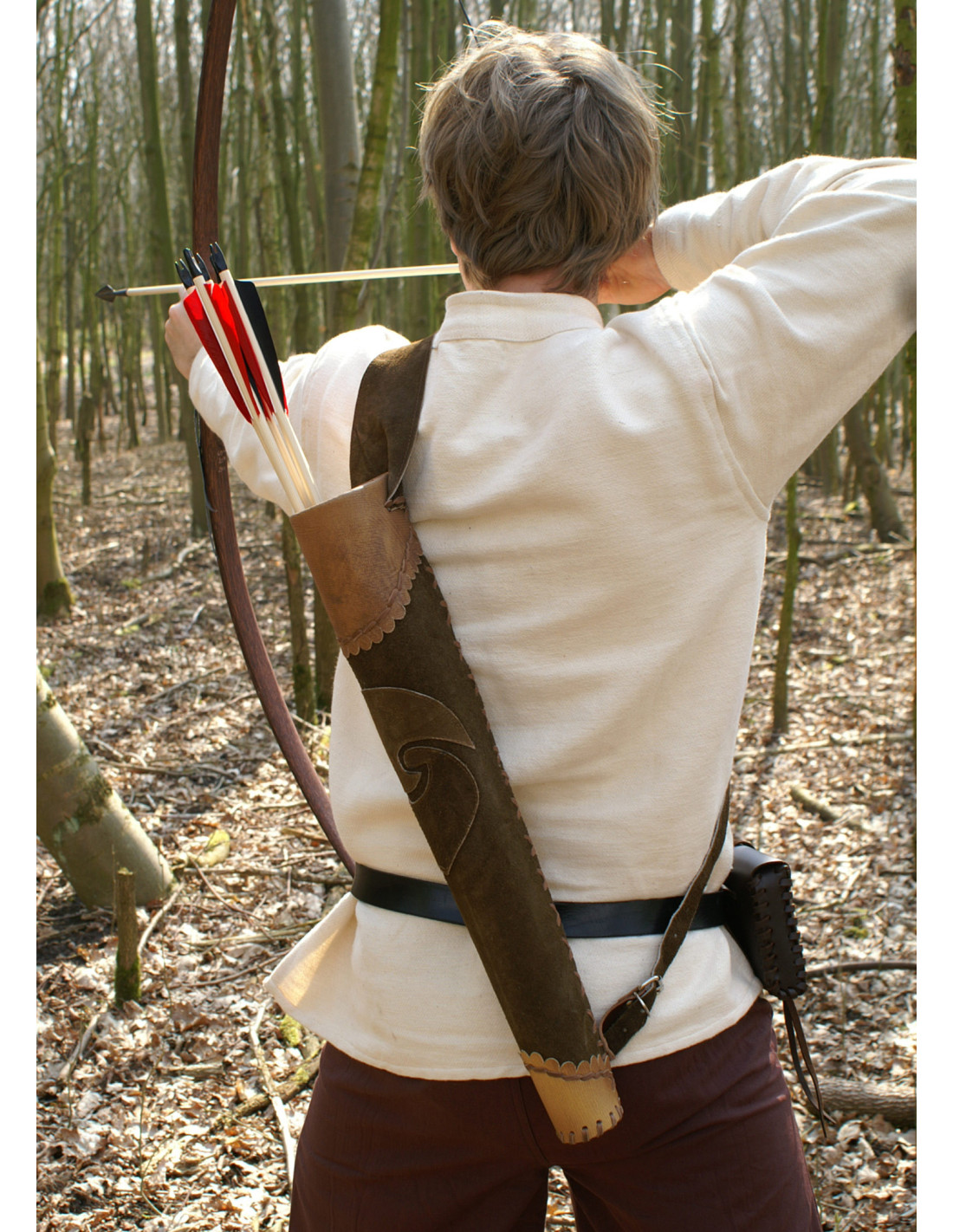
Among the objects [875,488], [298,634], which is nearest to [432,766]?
[298,634]

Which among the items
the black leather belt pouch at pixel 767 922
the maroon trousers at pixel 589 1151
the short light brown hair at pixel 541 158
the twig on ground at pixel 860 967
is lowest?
the twig on ground at pixel 860 967

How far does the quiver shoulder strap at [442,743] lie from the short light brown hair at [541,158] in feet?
0.46

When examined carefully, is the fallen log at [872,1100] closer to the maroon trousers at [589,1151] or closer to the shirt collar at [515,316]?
the maroon trousers at [589,1151]

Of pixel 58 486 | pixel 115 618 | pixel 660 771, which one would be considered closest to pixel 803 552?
pixel 115 618

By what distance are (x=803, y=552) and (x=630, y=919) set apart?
6966 millimetres

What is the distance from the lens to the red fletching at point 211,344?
39.2 inches

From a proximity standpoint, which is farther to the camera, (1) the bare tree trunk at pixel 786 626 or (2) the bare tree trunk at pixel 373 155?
(1) the bare tree trunk at pixel 786 626

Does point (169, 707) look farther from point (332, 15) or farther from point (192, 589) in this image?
point (332, 15)

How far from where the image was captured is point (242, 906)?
303 centimetres

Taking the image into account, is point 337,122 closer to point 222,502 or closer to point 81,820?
point 81,820

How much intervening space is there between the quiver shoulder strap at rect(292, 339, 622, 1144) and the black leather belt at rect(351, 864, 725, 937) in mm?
41

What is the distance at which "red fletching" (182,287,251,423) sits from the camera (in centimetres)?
100

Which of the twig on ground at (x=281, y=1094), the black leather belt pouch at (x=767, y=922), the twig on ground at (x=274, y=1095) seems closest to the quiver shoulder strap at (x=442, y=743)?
the black leather belt pouch at (x=767, y=922)

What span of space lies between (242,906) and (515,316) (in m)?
2.54
